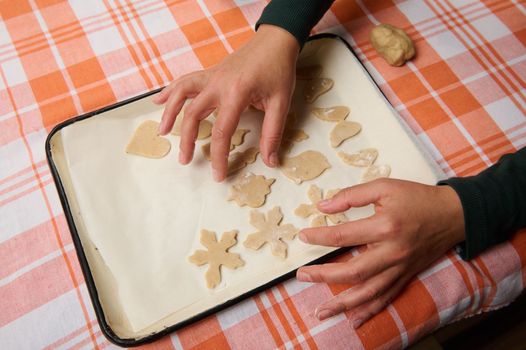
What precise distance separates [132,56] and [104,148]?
0.25m

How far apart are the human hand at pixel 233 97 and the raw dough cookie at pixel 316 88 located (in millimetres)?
86

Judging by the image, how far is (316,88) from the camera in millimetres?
891

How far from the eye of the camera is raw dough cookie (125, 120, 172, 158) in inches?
32.0

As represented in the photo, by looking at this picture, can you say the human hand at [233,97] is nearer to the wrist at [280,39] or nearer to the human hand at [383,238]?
the wrist at [280,39]

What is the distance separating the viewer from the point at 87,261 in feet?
2.30

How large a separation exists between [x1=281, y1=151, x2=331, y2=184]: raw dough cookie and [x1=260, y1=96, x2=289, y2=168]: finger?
0.03 m

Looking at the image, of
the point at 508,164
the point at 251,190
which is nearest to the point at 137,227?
the point at 251,190

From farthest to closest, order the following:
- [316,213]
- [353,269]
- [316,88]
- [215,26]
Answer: [215,26] < [316,88] < [316,213] < [353,269]

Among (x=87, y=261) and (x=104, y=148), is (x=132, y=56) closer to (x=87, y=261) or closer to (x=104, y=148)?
(x=104, y=148)

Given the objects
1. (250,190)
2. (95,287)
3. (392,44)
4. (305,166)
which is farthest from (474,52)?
(95,287)

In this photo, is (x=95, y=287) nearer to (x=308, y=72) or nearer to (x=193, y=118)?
(x=193, y=118)

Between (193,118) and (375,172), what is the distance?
344mm

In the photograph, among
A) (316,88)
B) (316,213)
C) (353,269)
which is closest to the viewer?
(353,269)

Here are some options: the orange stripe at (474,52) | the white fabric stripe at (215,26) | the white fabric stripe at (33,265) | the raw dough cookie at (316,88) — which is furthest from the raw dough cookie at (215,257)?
the orange stripe at (474,52)
